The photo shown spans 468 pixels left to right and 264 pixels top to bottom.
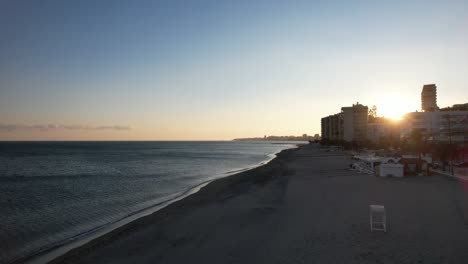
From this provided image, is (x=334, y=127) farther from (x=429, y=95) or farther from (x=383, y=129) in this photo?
(x=383, y=129)

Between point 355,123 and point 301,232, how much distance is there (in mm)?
140733

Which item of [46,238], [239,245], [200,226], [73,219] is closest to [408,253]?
[239,245]

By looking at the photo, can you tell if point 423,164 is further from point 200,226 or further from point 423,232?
point 200,226

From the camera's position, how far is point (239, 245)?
11.3m

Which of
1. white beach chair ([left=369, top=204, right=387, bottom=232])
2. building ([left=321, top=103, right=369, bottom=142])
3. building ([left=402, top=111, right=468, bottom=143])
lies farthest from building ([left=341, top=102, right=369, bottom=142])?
white beach chair ([left=369, top=204, right=387, bottom=232])

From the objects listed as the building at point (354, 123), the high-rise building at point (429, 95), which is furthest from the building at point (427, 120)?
the high-rise building at point (429, 95)

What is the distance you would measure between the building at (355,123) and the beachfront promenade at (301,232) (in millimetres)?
128194

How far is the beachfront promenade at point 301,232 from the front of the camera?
32.6 ft

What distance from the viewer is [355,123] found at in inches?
5659

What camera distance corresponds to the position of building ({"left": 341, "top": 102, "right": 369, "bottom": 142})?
467ft

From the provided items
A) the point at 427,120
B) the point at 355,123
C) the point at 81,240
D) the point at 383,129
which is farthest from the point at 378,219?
the point at 355,123

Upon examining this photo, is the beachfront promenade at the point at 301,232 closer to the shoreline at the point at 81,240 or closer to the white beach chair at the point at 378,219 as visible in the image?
the white beach chair at the point at 378,219

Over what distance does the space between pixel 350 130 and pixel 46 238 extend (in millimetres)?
142195

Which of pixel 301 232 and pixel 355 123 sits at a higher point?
pixel 355 123
